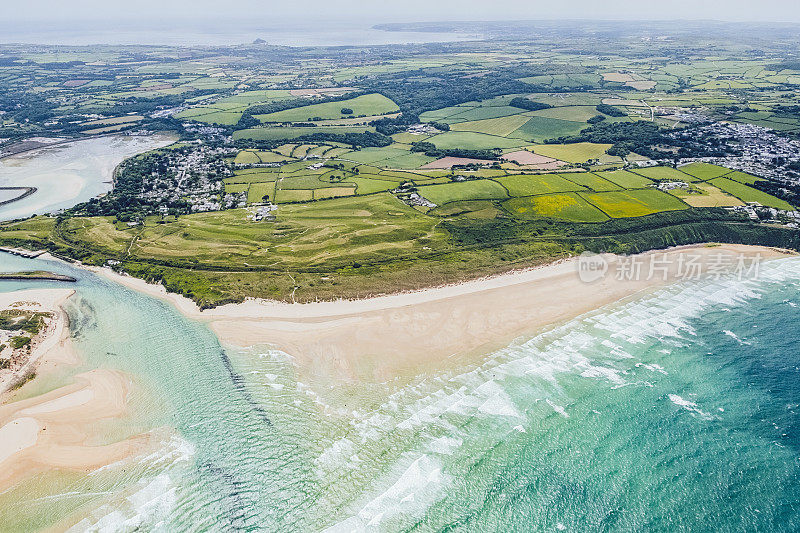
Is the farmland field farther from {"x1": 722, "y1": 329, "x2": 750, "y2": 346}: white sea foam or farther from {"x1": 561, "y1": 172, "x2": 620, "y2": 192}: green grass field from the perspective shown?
{"x1": 722, "y1": 329, "x2": 750, "y2": 346}: white sea foam

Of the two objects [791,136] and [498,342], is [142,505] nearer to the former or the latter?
[498,342]

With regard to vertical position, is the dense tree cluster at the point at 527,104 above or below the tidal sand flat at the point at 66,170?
above

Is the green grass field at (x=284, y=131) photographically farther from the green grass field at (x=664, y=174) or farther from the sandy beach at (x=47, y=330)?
the sandy beach at (x=47, y=330)

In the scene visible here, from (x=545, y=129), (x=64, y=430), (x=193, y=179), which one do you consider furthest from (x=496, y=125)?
(x=64, y=430)

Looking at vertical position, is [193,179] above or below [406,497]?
above

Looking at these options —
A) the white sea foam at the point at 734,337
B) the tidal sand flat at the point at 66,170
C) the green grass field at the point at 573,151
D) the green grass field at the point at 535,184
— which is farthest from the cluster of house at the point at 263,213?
the green grass field at the point at 573,151

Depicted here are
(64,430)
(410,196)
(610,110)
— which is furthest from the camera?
(610,110)

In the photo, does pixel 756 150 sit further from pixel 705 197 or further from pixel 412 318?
pixel 412 318
